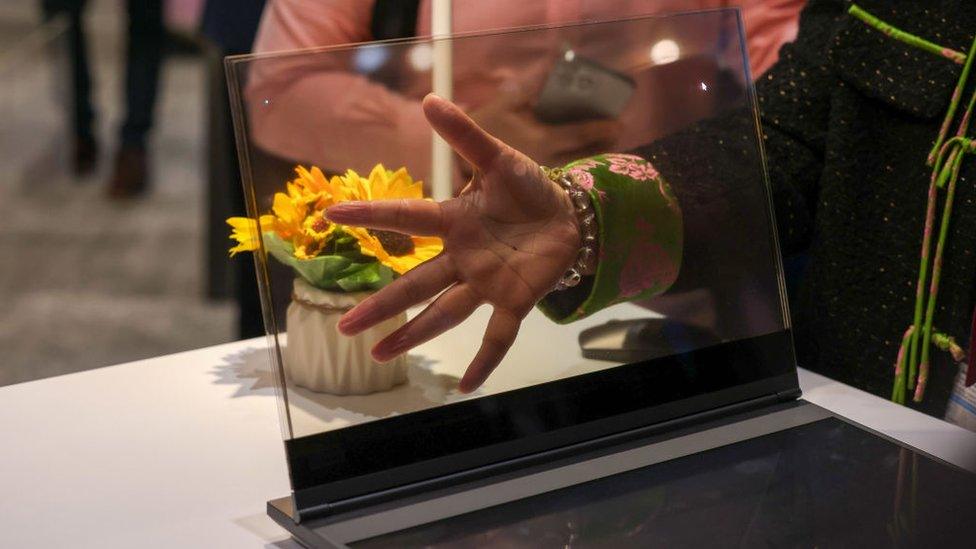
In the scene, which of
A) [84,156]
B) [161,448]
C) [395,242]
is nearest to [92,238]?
[84,156]

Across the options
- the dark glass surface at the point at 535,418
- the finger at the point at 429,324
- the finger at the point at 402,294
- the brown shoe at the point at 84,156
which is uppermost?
the brown shoe at the point at 84,156

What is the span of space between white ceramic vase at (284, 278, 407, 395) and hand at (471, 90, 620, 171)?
0.11m

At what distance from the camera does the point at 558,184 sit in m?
0.61

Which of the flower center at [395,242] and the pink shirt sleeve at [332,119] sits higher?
the pink shirt sleeve at [332,119]

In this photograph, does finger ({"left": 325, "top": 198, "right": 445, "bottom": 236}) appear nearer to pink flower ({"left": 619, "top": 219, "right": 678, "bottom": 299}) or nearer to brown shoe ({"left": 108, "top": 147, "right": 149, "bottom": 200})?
pink flower ({"left": 619, "top": 219, "right": 678, "bottom": 299})

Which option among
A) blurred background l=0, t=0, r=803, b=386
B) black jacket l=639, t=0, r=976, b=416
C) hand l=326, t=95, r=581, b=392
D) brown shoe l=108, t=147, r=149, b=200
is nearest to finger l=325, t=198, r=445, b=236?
hand l=326, t=95, r=581, b=392

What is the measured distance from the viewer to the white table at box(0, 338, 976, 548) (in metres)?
0.56

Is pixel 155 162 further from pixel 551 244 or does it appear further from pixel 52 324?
pixel 551 244

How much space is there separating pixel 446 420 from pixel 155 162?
2054mm

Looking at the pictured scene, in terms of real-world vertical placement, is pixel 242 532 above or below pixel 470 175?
below

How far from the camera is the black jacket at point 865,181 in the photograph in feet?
2.47

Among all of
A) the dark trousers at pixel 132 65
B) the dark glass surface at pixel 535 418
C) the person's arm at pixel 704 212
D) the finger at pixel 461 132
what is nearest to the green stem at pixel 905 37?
the person's arm at pixel 704 212

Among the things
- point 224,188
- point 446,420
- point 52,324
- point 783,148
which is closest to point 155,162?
point 52,324

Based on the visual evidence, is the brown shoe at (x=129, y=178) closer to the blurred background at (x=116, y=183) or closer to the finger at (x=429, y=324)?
the blurred background at (x=116, y=183)
